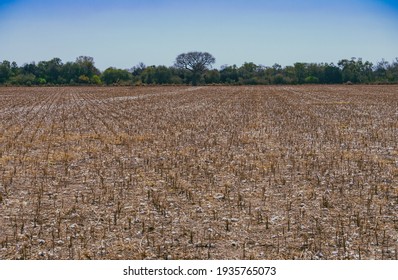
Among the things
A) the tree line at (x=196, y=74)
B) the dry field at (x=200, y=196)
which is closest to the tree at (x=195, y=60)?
the tree line at (x=196, y=74)

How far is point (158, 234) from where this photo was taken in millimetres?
9312

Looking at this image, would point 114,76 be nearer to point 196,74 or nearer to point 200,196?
point 196,74

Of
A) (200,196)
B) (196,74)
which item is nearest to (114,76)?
(196,74)

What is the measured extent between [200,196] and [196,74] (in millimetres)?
140676

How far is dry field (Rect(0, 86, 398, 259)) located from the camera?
28.6ft

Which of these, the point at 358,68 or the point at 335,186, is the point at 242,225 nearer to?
A: the point at 335,186

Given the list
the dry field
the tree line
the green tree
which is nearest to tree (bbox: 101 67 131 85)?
the tree line

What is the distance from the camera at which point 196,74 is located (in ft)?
495

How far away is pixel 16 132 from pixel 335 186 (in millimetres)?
17616

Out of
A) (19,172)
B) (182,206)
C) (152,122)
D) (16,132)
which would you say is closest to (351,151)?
(182,206)

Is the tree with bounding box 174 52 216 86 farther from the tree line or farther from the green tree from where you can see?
the green tree

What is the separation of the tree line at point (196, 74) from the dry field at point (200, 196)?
116 metres

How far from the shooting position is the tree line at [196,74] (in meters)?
144

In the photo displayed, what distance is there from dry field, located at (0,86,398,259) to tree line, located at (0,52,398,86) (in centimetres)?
11629
